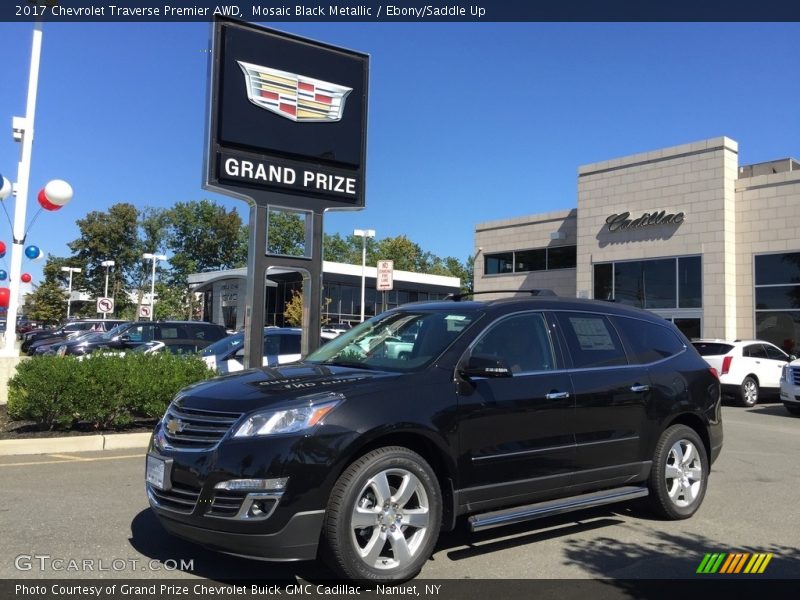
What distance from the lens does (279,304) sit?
154ft

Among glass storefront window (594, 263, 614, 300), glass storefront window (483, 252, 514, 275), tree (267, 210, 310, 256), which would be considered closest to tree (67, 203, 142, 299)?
tree (267, 210, 310, 256)

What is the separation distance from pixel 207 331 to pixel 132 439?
10.4 m

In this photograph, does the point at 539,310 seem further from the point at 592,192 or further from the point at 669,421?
the point at 592,192

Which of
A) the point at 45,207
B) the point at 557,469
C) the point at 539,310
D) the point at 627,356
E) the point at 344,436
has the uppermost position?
the point at 45,207

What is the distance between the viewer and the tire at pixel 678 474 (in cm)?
567

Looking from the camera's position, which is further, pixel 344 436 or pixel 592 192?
pixel 592 192

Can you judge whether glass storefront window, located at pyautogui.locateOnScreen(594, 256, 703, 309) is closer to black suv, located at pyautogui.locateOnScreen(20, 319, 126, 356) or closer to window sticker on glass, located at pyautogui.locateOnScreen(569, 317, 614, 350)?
window sticker on glass, located at pyautogui.locateOnScreen(569, 317, 614, 350)

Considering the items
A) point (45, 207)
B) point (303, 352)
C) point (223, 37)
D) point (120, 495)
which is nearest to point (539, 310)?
point (120, 495)

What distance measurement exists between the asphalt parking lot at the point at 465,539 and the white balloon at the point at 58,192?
248 inches

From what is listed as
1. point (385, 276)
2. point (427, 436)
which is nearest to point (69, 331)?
point (385, 276)

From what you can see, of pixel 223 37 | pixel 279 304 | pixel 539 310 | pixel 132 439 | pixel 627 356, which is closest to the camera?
pixel 539 310

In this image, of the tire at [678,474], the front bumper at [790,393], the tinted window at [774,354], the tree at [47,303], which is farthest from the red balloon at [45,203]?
the tree at [47,303]

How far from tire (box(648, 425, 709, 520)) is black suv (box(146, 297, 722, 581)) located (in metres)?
0.02

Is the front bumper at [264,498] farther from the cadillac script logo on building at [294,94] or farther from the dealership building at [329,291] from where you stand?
the dealership building at [329,291]
